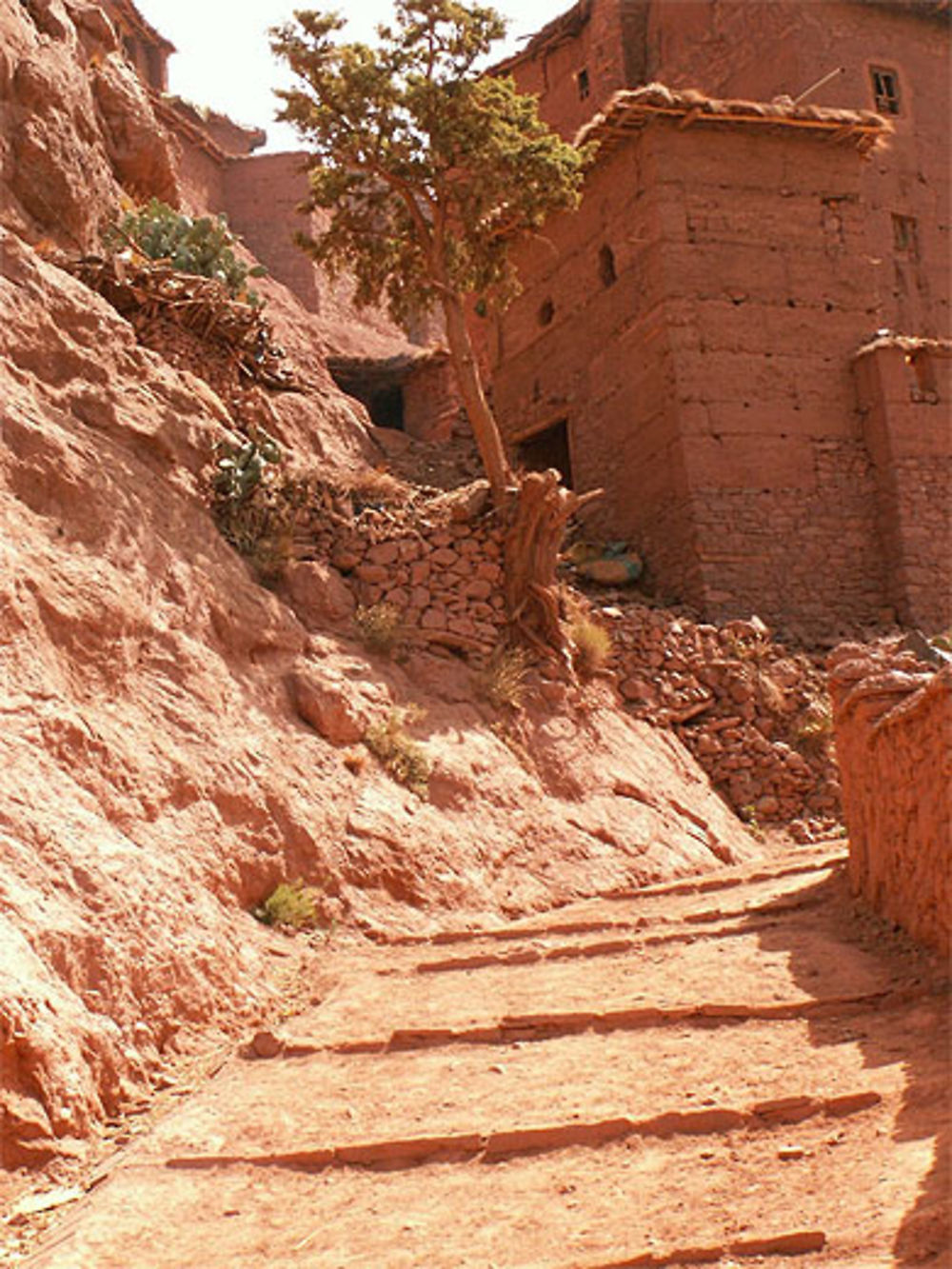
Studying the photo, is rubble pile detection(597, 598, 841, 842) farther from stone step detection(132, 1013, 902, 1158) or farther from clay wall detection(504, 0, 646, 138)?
clay wall detection(504, 0, 646, 138)

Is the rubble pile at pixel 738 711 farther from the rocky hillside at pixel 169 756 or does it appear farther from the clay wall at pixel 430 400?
the clay wall at pixel 430 400

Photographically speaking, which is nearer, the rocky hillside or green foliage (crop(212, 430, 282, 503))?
the rocky hillside

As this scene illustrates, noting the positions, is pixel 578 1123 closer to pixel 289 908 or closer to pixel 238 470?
pixel 289 908

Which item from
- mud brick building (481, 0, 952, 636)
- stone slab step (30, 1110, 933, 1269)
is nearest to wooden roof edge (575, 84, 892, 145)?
mud brick building (481, 0, 952, 636)

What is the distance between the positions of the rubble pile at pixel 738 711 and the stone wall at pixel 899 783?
4494mm

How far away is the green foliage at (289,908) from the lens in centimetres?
721

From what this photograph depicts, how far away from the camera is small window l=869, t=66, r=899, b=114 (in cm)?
2005

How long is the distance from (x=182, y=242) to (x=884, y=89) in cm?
1272

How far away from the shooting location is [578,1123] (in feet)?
15.1

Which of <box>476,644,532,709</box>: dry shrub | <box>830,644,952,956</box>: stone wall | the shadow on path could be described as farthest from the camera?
<box>476,644,532,709</box>: dry shrub

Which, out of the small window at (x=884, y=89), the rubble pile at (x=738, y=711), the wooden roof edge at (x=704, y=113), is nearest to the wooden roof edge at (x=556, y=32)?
the small window at (x=884, y=89)

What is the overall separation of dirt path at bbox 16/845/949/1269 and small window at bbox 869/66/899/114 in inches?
651

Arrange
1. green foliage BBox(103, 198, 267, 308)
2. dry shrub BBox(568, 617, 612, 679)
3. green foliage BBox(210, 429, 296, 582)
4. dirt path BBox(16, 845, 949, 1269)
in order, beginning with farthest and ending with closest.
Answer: green foliage BBox(103, 198, 267, 308), dry shrub BBox(568, 617, 612, 679), green foliage BBox(210, 429, 296, 582), dirt path BBox(16, 845, 949, 1269)

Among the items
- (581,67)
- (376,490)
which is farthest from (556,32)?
(376,490)
